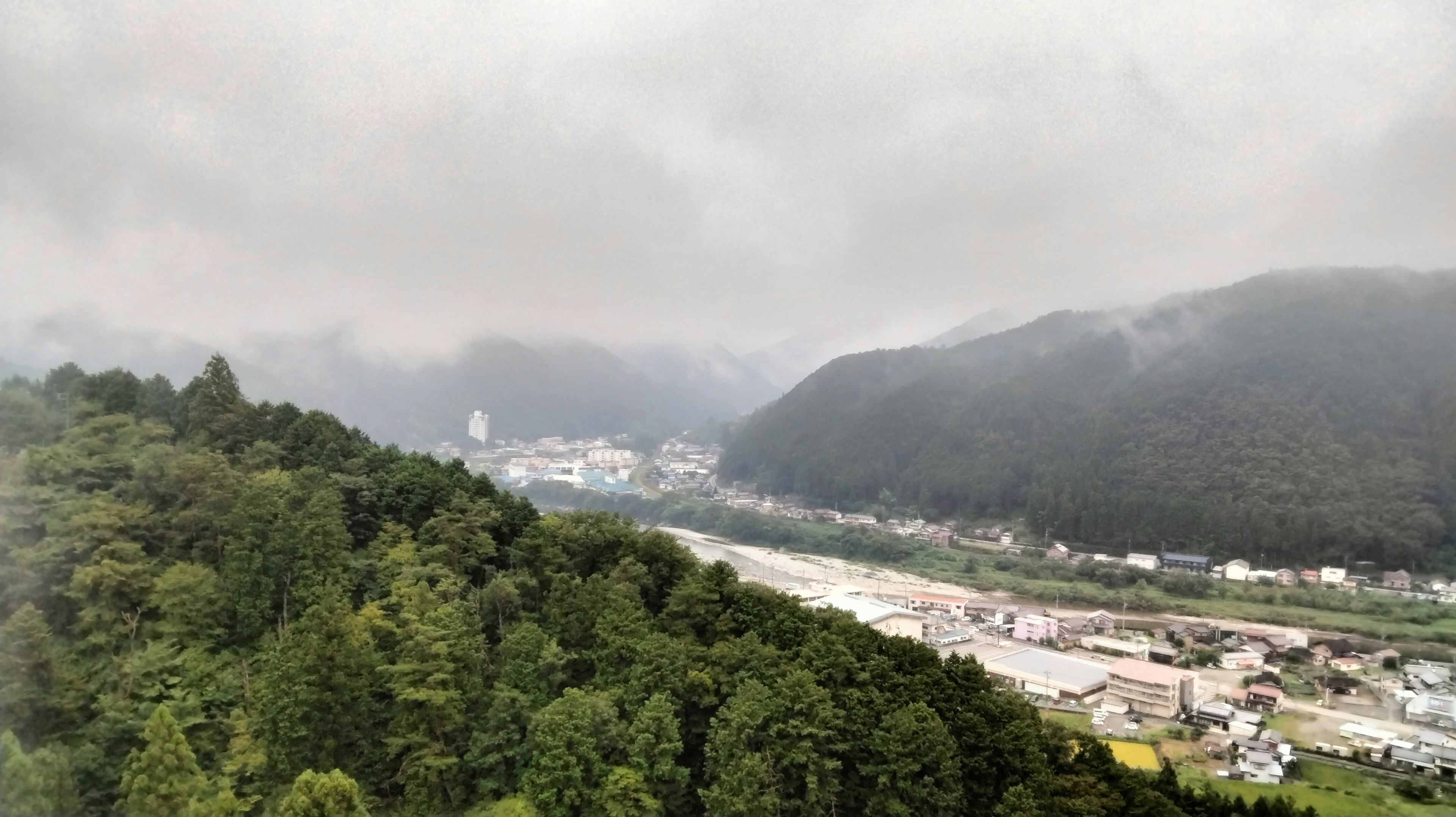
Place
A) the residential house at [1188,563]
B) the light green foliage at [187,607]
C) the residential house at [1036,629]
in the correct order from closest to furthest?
the light green foliage at [187,607] < the residential house at [1036,629] < the residential house at [1188,563]

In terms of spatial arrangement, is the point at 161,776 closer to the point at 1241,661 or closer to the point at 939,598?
the point at 1241,661

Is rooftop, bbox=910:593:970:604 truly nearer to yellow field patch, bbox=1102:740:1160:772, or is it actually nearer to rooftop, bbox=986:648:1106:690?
rooftop, bbox=986:648:1106:690

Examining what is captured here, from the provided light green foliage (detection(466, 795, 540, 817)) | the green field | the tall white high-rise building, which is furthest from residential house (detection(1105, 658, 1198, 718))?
the tall white high-rise building

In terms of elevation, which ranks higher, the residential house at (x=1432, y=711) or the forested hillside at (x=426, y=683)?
the forested hillside at (x=426, y=683)

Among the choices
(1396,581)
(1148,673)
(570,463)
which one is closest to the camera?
(1148,673)

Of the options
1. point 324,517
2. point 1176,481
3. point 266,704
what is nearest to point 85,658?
point 266,704

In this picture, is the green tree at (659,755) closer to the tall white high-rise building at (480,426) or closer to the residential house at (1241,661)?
the tall white high-rise building at (480,426)

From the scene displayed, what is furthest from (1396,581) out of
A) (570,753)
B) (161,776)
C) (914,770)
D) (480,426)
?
(161,776)

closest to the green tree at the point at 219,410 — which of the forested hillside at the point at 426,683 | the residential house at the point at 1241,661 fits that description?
the forested hillside at the point at 426,683
